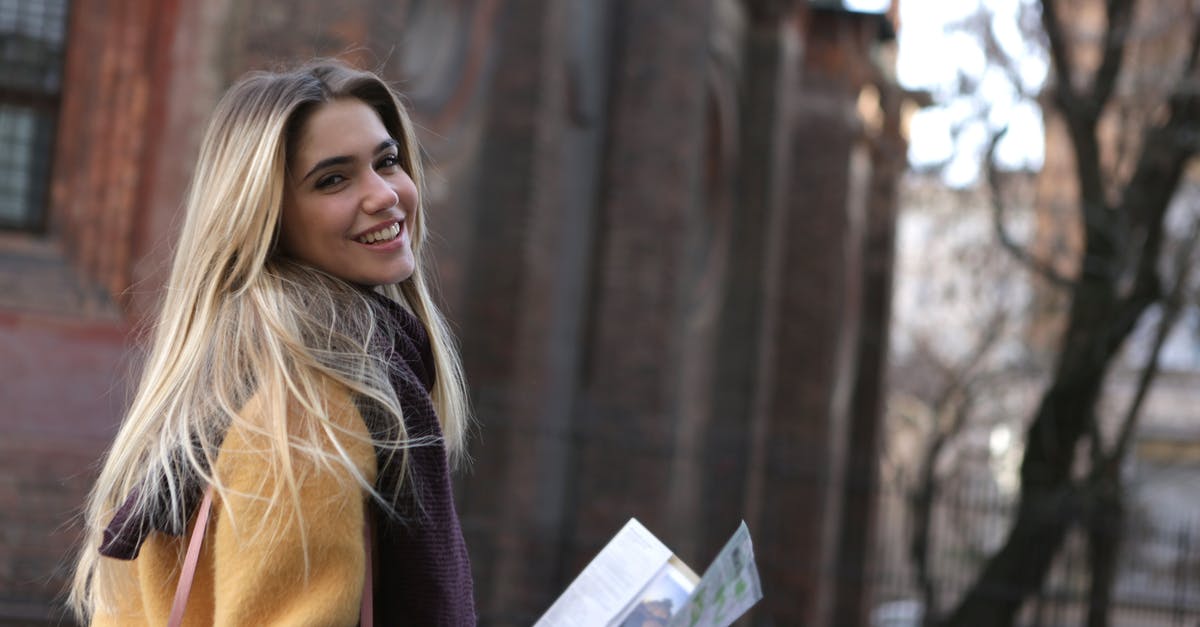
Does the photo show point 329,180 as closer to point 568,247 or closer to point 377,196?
point 377,196

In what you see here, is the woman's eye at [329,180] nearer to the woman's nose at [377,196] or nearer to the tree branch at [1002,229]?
the woman's nose at [377,196]

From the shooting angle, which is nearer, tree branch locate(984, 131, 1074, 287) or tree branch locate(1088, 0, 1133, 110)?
tree branch locate(984, 131, 1074, 287)

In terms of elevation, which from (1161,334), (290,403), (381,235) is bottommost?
(1161,334)

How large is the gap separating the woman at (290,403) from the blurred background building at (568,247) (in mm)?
869

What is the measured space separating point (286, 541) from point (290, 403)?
0.19m

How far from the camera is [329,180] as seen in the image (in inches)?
92.0

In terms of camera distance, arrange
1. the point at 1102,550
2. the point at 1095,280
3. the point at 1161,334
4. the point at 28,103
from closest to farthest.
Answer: the point at 28,103 < the point at 1102,550 < the point at 1095,280 < the point at 1161,334

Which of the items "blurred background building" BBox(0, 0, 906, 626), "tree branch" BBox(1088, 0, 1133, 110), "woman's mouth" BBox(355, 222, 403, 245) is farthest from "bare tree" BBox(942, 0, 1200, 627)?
"woman's mouth" BBox(355, 222, 403, 245)

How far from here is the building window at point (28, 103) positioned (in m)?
8.62

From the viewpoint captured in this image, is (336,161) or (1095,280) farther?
(1095,280)

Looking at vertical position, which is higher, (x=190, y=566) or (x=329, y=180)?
(x=329, y=180)

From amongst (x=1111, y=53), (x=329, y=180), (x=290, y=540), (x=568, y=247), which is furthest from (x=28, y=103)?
(x=1111, y=53)

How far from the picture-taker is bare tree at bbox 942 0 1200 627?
1359cm

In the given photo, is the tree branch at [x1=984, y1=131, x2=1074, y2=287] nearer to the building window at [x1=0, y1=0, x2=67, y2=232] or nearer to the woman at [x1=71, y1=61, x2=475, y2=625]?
the building window at [x1=0, y1=0, x2=67, y2=232]
